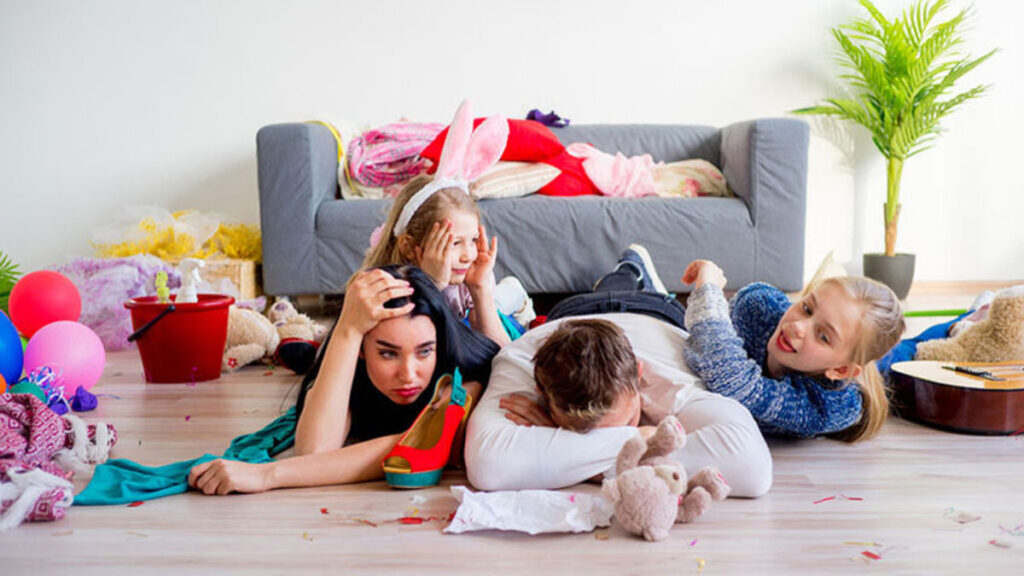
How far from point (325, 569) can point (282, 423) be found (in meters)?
0.57

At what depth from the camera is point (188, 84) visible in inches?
140

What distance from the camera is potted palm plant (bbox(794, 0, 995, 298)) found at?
3365 mm

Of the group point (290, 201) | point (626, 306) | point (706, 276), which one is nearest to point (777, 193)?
point (626, 306)

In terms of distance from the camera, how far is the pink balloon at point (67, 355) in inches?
66.9

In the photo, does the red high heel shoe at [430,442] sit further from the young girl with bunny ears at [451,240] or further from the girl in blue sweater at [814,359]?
the girl in blue sweater at [814,359]

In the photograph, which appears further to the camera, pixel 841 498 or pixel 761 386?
pixel 761 386

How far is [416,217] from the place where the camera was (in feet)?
5.65

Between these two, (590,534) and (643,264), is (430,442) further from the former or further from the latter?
(643,264)

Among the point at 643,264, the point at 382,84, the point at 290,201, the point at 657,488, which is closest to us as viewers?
the point at 657,488

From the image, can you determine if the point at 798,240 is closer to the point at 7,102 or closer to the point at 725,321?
the point at 725,321

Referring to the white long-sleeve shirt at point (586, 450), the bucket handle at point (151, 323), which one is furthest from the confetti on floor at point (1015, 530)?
the bucket handle at point (151, 323)

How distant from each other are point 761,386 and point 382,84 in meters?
2.71

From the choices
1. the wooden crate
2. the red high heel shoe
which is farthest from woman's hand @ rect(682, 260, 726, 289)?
the wooden crate

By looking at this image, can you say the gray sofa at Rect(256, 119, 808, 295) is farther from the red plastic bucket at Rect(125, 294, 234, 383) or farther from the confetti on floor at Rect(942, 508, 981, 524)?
the confetti on floor at Rect(942, 508, 981, 524)
